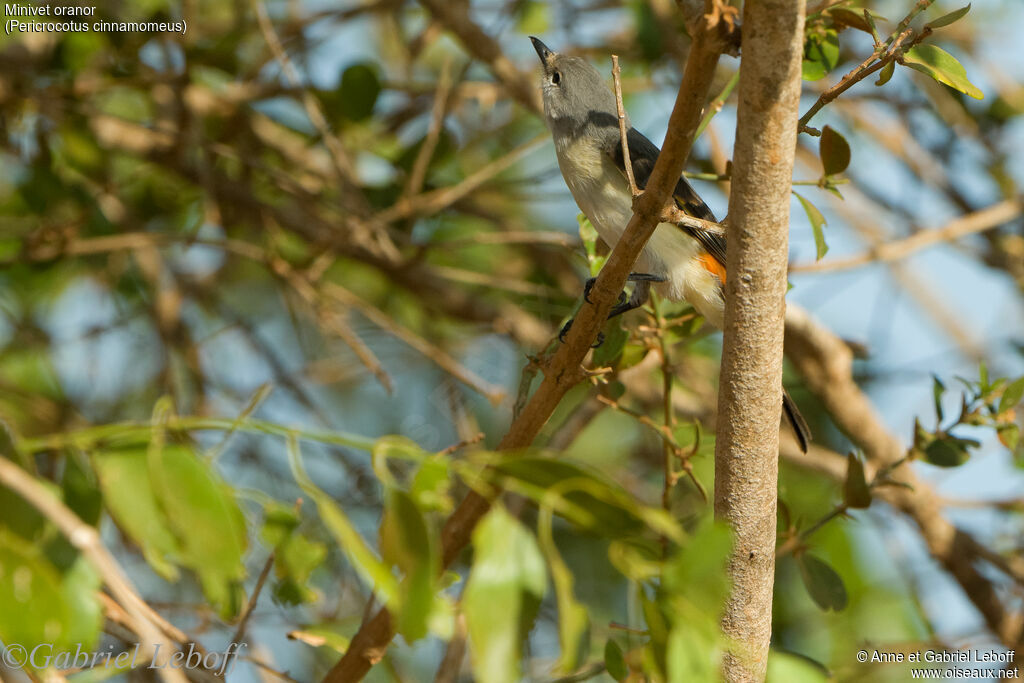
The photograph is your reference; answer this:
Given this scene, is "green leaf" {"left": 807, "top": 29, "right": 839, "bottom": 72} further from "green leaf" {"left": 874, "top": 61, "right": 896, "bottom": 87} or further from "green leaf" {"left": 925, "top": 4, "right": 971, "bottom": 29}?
"green leaf" {"left": 925, "top": 4, "right": 971, "bottom": 29}

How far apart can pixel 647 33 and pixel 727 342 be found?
205cm

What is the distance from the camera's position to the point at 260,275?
13.8ft

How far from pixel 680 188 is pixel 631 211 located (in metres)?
0.17

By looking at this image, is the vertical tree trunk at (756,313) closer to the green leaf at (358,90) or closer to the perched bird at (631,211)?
the perched bird at (631,211)

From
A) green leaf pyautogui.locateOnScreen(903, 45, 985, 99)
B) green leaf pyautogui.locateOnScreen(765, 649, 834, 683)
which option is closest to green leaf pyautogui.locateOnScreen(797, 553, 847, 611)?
green leaf pyautogui.locateOnScreen(765, 649, 834, 683)

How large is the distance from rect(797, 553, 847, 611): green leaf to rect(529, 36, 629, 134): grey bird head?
1309 mm

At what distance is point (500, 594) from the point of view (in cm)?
77

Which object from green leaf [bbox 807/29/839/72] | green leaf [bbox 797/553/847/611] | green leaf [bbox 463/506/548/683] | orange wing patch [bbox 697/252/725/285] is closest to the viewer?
green leaf [bbox 463/506/548/683]

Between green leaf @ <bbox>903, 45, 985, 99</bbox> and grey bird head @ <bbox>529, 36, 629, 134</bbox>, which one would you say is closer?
green leaf @ <bbox>903, 45, 985, 99</bbox>

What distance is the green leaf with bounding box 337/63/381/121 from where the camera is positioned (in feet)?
9.62

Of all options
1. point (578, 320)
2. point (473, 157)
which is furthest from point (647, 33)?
point (578, 320)

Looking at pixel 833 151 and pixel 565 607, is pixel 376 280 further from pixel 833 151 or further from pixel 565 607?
pixel 565 607

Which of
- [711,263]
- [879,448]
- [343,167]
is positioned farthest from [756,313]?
[343,167]

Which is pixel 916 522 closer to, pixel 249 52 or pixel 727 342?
pixel 727 342
